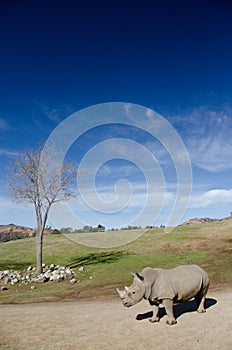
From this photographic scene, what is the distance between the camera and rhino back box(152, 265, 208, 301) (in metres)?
10.6

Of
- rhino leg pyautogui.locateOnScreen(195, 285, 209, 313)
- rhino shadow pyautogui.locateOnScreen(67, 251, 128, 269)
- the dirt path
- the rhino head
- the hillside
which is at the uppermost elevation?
the hillside

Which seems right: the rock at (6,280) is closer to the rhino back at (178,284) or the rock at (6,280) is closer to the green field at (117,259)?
the green field at (117,259)

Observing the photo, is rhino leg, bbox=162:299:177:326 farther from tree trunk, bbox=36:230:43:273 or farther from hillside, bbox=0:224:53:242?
hillside, bbox=0:224:53:242

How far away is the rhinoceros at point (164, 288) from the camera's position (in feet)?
33.7

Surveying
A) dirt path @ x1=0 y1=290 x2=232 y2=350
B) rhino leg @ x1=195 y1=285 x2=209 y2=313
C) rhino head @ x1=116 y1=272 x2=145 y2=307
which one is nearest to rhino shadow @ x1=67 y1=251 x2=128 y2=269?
dirt path @ x1=0 y1=290 x2=232 y2=350

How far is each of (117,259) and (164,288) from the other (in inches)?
741

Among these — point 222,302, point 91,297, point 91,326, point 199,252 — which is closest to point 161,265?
point 199,252

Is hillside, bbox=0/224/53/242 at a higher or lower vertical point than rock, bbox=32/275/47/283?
higher

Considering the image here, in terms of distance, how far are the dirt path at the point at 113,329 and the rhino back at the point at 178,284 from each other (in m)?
0.95

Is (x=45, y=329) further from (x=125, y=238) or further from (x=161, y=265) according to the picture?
(x=125, y=238)

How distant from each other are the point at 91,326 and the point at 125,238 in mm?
33143

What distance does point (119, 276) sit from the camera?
71.1ft

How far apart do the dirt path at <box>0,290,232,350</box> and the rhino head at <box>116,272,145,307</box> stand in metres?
0.91

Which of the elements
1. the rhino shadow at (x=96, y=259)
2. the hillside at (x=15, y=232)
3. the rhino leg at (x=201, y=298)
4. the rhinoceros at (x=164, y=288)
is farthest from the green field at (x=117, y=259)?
the hillside at (x=15, y=232)
